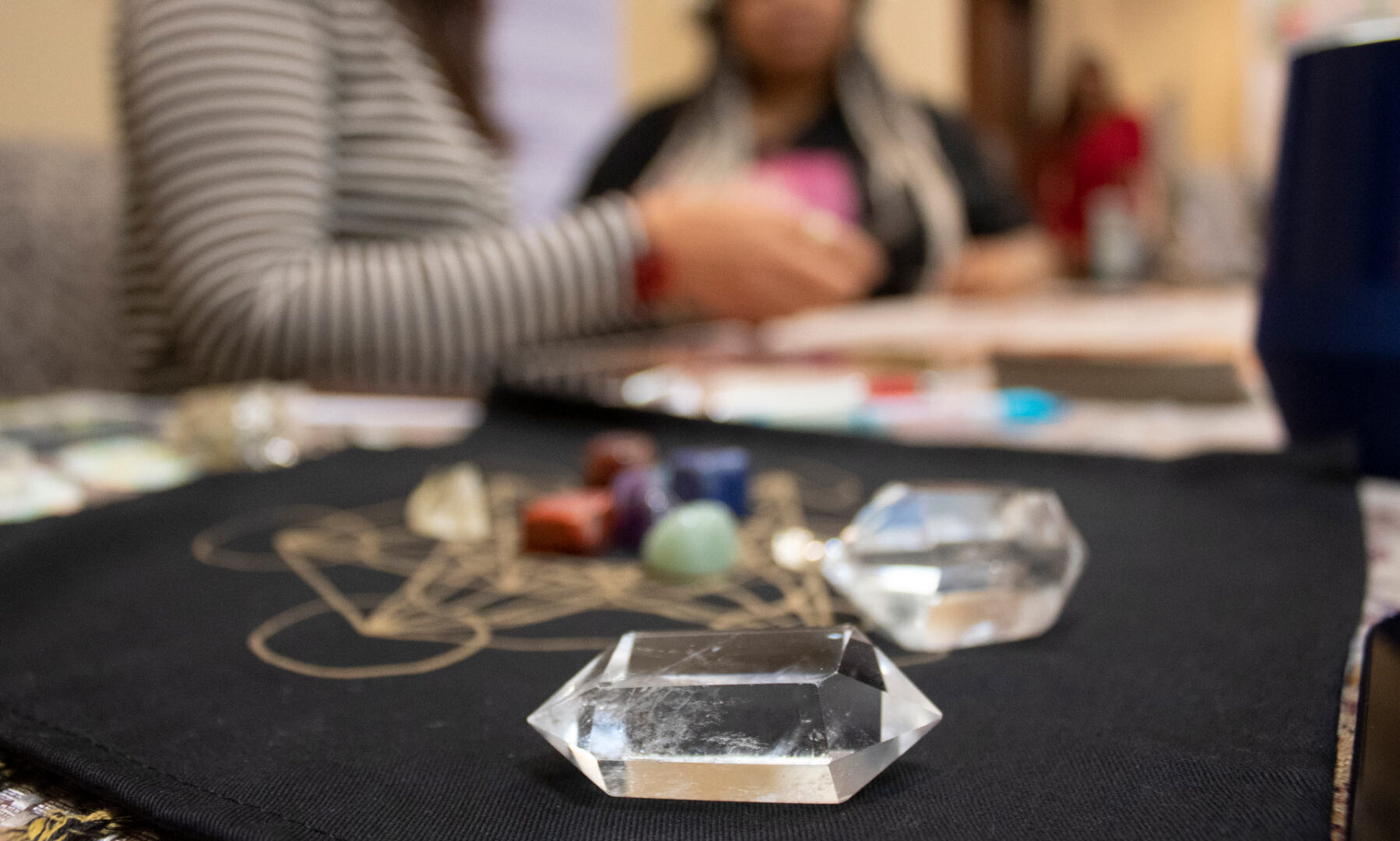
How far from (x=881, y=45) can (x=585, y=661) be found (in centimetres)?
278

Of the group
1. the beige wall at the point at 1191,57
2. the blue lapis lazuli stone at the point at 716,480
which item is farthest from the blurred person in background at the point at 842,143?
the beige wall at the point at 1191,57

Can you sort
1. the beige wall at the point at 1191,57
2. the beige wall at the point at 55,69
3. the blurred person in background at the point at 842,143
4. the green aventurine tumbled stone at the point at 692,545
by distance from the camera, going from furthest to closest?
the beige wall at the point at 1191,57, the blurred person in background at the point at 842,143, the beige wall at the point at 55,69, the green aventurine tumbled stone at the point at 692,545


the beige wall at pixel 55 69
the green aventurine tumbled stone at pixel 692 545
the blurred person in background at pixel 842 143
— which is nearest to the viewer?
the green aventurine tumbled stone at pixel 692 545

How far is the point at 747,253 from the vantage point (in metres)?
0.66

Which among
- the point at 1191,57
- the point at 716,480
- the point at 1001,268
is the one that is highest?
the point at 1191,57

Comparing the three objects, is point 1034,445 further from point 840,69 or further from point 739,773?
point 840,69

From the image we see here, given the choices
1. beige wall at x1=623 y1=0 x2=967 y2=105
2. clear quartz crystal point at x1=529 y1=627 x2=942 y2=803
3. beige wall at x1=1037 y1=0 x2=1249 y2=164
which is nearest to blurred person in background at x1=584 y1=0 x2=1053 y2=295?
beige wall at x1=623 y1=0 x2=967 y2=105

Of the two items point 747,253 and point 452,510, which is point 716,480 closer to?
point 452,510

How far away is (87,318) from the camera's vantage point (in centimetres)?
89

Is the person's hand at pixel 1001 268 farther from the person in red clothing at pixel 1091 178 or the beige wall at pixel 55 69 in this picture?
the beige wall at pixel 55 69

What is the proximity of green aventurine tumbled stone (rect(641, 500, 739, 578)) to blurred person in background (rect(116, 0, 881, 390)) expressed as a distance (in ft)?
1.24

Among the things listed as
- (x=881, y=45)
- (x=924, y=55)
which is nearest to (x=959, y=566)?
(x=881, y=45)

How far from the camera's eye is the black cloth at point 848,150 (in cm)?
160

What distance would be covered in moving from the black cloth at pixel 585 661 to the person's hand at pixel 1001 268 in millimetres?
1022
